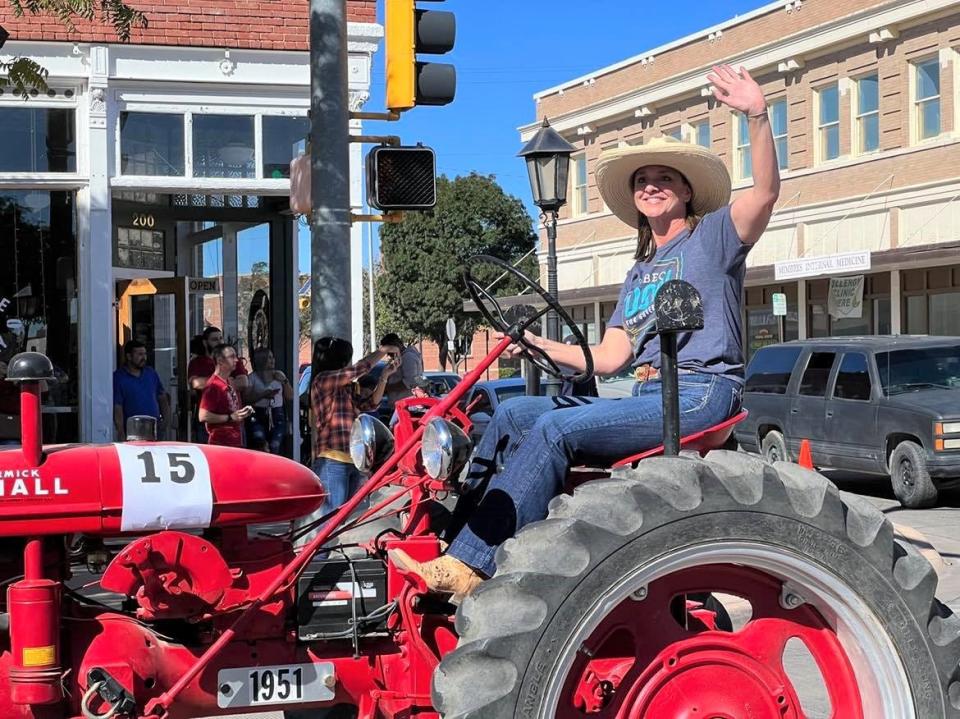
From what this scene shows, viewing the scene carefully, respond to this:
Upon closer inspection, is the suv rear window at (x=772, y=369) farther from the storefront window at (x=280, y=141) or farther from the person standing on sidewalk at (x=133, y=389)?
the person standing on sidewalk at (x=133, y=389)

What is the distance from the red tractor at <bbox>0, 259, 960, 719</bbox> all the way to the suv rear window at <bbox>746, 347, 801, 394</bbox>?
43.2 feet

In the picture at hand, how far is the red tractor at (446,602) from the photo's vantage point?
11.0 feet

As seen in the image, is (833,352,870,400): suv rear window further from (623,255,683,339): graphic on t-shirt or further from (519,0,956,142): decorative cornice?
(519,0,956,142): decorative cornice

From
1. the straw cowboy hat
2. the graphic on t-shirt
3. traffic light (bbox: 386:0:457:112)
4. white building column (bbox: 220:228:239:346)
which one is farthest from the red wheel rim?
white building column (bbox: 220:228:239:346)

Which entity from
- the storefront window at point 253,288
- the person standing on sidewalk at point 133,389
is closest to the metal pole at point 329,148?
the person standing on sidewalk at point 133,389

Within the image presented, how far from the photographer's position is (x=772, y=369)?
1703cm

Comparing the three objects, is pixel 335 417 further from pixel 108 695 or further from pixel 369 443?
pixel 108 695

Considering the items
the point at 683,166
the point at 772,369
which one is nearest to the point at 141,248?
the point at 772,369

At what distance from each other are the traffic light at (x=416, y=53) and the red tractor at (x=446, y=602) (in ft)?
14.6

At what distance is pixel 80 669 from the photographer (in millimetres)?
3576

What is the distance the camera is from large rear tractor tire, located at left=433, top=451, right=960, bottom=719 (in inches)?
130

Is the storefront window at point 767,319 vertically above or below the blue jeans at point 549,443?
above

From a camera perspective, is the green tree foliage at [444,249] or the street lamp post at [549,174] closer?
the street lamp post at [549,174]

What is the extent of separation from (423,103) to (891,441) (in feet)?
28.6
